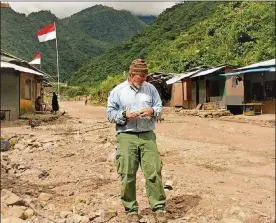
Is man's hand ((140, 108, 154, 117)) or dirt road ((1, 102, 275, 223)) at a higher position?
man's hand ((140, 108, 154, 117))

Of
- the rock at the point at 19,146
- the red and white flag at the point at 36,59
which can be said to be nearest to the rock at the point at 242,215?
the red and white flag at the point at 36,59

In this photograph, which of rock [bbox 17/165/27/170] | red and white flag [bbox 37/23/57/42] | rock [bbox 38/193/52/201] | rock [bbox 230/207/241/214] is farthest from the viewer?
rock [bbox 17/165/27/170]

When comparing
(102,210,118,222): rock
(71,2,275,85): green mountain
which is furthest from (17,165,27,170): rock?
(71,2,275,85): green mountain

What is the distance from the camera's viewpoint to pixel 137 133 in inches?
126

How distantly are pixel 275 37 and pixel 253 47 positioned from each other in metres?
2.22

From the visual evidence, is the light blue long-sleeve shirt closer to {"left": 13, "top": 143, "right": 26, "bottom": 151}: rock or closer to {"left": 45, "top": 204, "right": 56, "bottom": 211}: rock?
{"left": 45, "top": 204, "right": 56, "bottom": 211}: rock

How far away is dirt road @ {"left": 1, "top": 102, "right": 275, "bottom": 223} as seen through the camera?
361 cm

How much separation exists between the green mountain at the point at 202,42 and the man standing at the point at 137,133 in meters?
13.8

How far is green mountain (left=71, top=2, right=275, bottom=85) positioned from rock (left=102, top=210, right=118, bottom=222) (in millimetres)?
13706

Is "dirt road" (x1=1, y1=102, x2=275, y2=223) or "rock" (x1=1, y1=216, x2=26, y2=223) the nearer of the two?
"rock" (x1=1, y1=216, x2=26, y2=223)

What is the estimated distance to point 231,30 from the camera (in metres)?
35.5

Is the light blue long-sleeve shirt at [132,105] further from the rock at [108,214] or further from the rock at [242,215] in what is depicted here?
the rock at [242,215]

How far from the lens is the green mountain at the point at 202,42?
29.4 metres

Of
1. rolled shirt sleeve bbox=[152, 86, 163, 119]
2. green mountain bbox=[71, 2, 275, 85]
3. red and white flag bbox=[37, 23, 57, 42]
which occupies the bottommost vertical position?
rolled shirt sleeve bbox=[152, 86, 163, 119]
